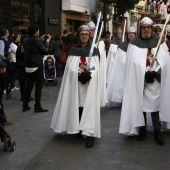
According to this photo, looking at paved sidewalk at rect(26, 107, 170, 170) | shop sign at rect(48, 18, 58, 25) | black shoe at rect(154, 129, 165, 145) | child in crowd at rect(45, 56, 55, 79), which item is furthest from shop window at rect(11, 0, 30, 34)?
black shoe at rect(154, 129, 165, 145)

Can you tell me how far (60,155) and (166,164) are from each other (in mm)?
1523

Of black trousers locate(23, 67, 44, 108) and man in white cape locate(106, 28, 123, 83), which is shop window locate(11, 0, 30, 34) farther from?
black trousers locate(23, 67, 44, 108)

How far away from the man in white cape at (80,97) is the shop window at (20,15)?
11696 millimetres

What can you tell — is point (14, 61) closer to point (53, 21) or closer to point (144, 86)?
point (144, 86)

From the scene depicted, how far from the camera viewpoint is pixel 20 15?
18328 millimetres

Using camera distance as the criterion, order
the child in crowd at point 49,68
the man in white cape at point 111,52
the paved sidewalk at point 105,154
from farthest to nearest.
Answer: the child in crowd at point 49,68 → the man in white cape at point 111,52 → the paved sidewalk at point 105,154

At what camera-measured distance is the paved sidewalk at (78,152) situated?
201 inches

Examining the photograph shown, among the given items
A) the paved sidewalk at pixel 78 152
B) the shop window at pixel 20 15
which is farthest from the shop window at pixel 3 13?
the paved sidewalk at pixel 78 152

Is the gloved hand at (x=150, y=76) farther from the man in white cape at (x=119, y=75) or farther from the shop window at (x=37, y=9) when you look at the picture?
the shop window at (x=37, y=9)

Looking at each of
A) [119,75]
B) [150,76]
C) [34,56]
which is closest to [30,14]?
[119,75]

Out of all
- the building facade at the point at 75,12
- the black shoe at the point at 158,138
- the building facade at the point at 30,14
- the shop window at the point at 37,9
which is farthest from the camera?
the building facade at the point at 75,12

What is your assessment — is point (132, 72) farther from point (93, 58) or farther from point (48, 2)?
point (48, 2)

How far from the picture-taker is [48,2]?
20.8 meters

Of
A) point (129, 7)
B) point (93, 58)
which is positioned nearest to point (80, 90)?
point (93, 58)
